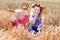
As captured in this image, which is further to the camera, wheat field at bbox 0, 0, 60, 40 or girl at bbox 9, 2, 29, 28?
girl at bbox 9, 2, 29, 28

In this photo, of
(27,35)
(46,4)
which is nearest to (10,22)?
(27,35)

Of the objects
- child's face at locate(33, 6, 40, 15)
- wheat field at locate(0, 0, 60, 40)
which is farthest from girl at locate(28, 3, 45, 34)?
wheat field at locate(0, 0, 60, 40)

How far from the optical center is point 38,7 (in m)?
2.18

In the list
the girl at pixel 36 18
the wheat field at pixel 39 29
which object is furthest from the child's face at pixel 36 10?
the wheat field at pixel 39 29

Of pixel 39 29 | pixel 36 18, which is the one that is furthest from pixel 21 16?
pixel 39 29

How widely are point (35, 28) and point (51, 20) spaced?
1.91 ft

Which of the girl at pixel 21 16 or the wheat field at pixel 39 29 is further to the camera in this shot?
the girl at pixel 21 16

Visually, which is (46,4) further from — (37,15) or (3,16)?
(37,15)

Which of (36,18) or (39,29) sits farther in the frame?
(36,18)

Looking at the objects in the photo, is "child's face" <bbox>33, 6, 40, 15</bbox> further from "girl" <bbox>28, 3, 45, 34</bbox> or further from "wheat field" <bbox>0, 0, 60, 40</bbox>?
"wheat field" <bbox>0, 0, 60, 40</bbox>

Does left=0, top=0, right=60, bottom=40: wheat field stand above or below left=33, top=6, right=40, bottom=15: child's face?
below

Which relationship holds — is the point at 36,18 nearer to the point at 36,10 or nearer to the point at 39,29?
the point at 36,10

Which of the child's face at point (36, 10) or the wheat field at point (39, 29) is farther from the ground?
the child's face at point (36, 10)

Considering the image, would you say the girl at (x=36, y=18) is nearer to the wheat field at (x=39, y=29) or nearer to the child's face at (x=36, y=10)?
the child's face at (x=36, y=10)
